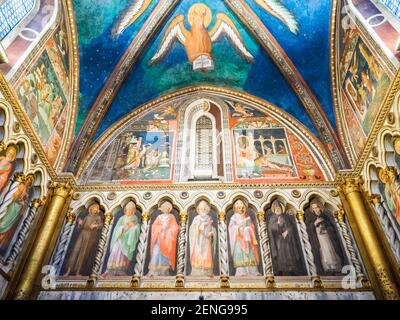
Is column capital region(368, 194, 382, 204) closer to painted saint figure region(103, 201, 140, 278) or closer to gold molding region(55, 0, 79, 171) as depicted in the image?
painted saint figure region(103, 201, 140, 278)

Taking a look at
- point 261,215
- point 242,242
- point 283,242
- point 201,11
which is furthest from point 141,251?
point 201,11

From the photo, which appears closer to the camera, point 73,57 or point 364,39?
point 364,39

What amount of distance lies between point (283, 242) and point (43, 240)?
227 inches

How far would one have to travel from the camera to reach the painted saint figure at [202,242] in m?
7.11

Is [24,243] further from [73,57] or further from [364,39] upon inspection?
[364,39]

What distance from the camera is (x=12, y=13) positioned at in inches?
263

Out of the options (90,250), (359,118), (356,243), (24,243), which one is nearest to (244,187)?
(356,243)

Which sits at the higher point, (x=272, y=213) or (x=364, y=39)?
(x=364, y=39)

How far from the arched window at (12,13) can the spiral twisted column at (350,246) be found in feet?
28.9

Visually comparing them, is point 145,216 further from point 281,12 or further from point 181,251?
point 281,12

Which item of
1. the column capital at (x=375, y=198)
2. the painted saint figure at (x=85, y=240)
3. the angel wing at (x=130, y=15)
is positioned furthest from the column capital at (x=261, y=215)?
the angel wing at (x=130, y=15)
